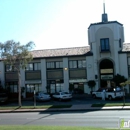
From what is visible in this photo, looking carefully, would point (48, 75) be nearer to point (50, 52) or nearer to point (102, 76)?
point (50, 52)

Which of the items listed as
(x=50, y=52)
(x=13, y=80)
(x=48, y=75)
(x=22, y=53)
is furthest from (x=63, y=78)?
(x=22, y=53)

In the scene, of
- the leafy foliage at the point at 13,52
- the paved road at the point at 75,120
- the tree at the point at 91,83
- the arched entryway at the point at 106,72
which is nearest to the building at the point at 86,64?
the arched entryway at the point at 106,72

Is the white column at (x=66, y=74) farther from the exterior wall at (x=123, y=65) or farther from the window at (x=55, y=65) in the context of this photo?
the exterior wall at (x=123, y=65)

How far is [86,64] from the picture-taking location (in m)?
42.5

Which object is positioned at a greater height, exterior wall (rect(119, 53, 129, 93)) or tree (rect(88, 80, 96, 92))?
exterior wall (rect(119, 53, 129, 93))

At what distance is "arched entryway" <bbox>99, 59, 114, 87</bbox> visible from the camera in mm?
42438

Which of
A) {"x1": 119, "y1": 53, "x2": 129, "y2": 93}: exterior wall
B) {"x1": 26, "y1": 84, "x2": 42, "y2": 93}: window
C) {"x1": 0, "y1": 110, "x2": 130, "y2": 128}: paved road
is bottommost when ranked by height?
{"x1": 0, "y1": 110, "x2": 130, "y2": 128}: paved road

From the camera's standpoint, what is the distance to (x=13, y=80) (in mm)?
45562

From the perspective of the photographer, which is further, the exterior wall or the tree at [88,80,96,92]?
the tree at [88,80,96,92]

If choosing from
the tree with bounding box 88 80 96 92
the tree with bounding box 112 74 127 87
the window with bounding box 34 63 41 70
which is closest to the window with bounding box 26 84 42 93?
the window with bounding box 34 63 41 70

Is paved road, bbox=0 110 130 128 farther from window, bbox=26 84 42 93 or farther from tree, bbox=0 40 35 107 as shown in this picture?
window, bbox=26 84 42 93

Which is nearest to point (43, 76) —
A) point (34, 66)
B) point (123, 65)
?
point (34, 66)

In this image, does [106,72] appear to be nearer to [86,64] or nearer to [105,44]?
[86,64]

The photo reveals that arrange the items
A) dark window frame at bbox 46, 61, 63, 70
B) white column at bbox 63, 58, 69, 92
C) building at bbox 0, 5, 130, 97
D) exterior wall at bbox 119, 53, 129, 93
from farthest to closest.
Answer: dark window frame at bbox 46, 61, 63, 70
white column at bbox 63, 58, 69, 92
building at bbox 0, 5, 130, 97
exterior wall at bbox 119, 53, 129, 93
